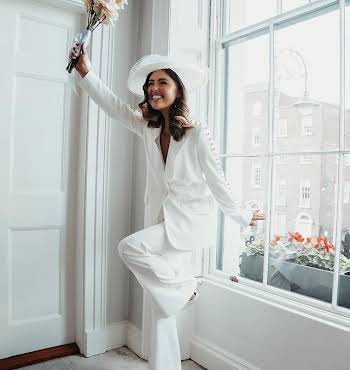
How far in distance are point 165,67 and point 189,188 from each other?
59 cm

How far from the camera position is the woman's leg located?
1.79 meters

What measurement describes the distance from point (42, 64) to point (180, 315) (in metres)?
1.78

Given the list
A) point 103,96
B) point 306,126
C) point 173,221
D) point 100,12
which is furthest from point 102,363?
point 100,12

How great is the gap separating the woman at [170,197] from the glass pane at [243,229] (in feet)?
1.27

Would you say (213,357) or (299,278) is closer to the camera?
(299,278)

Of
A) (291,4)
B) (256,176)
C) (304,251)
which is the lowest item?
(304,251)

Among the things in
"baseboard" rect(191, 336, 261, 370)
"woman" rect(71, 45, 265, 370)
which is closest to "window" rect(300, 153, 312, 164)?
"woman" rect(71, 45, 265, 370)

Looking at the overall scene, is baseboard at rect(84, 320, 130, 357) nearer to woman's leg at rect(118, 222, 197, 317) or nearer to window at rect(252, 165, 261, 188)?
woman's leg at rect(118, 222, 197, 317)

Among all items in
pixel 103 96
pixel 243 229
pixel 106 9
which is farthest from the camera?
pixel 243 229

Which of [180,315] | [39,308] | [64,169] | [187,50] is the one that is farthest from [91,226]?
[187,50]

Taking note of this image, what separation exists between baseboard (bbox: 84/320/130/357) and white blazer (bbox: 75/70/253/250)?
3.44ft

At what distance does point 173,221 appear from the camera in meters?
1.85

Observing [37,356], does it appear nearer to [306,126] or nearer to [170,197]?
[170,197]

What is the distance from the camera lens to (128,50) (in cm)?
260
